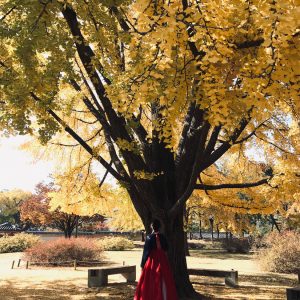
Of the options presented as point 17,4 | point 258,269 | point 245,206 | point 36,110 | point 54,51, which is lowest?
point 258,269

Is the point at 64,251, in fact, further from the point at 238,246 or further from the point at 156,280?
the point at 238,246

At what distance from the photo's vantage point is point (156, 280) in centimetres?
616

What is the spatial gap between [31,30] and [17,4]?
46 centimetres

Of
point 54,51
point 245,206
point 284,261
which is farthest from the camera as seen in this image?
point 284,261

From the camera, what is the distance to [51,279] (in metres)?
11.9

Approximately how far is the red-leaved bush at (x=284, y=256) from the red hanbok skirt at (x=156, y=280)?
10936 millimetres

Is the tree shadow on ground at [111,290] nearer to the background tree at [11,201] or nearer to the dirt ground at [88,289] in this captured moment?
the dirt ground at [88,289]

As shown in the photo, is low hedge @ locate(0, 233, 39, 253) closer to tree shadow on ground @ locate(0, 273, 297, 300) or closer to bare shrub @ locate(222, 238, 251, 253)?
tree shadow on ground @ locate(0, 273, 297, 300)

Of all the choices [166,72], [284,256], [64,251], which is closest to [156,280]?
[166,72]

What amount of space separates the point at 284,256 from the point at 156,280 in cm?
1141

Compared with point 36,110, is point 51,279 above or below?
below

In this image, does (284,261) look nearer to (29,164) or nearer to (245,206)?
(245,206)

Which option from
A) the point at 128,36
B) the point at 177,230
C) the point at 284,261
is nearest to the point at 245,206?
the point at 177,230

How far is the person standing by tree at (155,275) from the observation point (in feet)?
20.1
